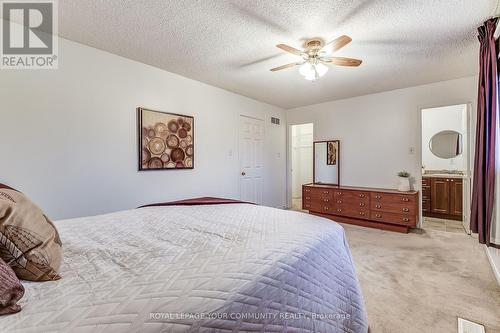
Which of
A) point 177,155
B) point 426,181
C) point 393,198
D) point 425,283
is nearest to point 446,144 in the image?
point 426,181

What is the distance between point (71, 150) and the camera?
2.46m

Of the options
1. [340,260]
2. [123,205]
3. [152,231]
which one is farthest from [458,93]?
[123,205]

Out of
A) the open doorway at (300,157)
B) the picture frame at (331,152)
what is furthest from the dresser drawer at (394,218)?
the open doorway at (300,157)

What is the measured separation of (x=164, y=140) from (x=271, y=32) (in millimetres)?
1915

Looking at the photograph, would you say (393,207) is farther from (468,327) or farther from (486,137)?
(468,327)

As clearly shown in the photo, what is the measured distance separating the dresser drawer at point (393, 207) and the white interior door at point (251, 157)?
212cm

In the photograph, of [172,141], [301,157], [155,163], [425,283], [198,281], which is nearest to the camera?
[198,281]

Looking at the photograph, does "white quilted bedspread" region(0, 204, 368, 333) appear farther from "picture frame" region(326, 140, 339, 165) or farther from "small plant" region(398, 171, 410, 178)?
"picture frame" region(326, 140, 339, 165)

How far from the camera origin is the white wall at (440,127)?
15.8 feet

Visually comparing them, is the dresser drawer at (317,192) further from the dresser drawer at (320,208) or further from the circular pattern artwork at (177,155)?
the circular pattern artwork at (177,155)

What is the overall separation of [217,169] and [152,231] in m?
2.53

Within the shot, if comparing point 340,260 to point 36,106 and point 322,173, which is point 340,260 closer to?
point 36,106

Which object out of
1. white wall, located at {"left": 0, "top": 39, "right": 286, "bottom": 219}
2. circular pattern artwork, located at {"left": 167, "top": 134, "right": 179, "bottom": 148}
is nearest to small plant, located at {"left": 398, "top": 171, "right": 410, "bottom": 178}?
white wall, located at {"left": 0, "top": 39, "right": 286, "bottom": 219}

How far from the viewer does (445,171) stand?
Result: 4.96 metres
